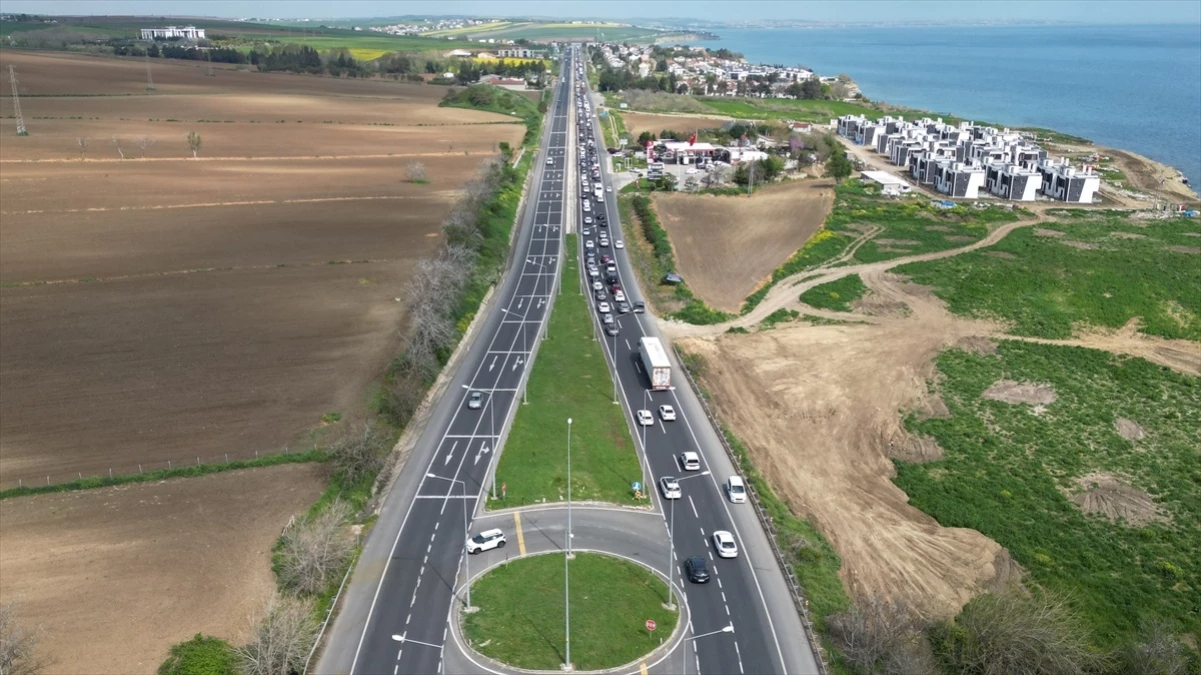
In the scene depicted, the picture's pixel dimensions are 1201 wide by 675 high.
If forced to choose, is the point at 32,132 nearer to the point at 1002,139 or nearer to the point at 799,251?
the point at 799,251

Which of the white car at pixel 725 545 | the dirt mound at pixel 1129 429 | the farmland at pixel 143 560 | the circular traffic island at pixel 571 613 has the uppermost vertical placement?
the white car at pixel 725 545

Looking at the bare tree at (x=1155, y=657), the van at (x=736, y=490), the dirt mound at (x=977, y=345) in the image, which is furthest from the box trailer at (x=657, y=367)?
the bare tree at (x=1155, y=657)

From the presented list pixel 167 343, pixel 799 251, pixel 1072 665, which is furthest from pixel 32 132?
pixel 1072 665

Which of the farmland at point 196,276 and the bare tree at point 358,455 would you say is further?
the farmland at point 196,276

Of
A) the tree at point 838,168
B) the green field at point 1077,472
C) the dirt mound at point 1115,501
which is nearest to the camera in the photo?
the green field at point 1077,472

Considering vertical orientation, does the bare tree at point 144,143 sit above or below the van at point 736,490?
above

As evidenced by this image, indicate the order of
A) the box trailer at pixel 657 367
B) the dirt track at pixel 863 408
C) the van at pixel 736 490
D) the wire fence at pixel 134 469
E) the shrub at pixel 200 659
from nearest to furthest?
the shrub at pixel 200 659 → the dirt track at pixel 863 408 → the van at pixel 736 490 → the wire fence at pixel 134 469 → the box trailer at pixel 657 367

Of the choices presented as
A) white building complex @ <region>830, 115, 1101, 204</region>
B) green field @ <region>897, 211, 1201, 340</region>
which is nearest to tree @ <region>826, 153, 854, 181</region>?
white building complex @ <region>830, 115, 1101, 204</region>

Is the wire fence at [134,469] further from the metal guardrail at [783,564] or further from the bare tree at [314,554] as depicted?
the metal guardrail at [783,564]
